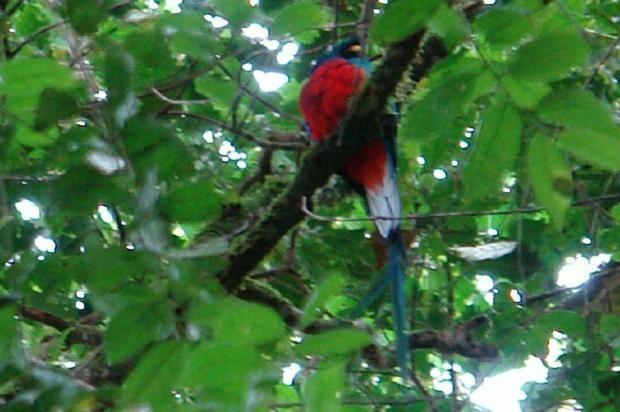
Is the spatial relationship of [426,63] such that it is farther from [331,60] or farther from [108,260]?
[108,260]

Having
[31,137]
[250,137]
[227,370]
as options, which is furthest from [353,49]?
[227,370]

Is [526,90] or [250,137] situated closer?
[526,90]

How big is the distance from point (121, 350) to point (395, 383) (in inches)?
73.2

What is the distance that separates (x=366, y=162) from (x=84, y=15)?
133 centimetres

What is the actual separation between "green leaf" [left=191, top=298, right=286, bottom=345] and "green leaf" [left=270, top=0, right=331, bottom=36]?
700mm

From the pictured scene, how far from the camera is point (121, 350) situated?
111cm

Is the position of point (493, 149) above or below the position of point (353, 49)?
below

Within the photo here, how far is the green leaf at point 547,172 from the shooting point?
124 centimetres

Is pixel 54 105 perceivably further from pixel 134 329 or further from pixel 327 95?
pixel 327 95

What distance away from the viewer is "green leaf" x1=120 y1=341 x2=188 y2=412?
1064 millimetres

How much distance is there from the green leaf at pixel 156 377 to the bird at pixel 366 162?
4.54ft

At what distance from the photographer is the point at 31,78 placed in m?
1.35

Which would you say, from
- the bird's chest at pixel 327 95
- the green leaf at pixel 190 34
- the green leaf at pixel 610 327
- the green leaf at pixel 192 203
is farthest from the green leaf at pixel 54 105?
the green leaf at pixel 610 327

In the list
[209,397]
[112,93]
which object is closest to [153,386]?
[209,397]
